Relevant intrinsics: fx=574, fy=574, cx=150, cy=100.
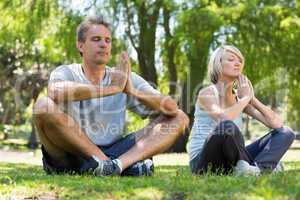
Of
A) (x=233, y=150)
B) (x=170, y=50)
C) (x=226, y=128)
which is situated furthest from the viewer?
(x=170, y=50)

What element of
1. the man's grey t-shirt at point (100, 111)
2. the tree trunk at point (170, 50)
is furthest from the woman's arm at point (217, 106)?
the tree trunk at point (170, 50)

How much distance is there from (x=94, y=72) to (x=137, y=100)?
53 centimetres

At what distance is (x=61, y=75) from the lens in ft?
18.2

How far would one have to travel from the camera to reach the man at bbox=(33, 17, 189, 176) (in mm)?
5216

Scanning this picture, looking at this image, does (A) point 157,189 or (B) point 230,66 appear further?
(B) point 230,66

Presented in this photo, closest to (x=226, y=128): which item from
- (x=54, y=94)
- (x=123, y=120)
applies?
(x=123, y=120)

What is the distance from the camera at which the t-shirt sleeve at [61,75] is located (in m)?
5.47

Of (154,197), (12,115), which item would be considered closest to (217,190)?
(154,197)

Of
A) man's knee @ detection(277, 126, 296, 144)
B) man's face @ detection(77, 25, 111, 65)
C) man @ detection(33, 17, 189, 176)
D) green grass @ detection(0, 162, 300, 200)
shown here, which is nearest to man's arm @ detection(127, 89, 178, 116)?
man @ detection(33, 17, 189, 176)

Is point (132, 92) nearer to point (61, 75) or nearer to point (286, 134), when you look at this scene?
point (61, 75)

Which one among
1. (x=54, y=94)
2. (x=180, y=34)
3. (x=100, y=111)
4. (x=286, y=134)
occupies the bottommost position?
(x=286, y=134)

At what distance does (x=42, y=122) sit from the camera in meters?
5.11

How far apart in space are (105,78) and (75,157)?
2.82ft

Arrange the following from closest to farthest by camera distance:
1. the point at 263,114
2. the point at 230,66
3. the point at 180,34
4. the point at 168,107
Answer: the point at 168,107 → the point at 230,66 → the point at 263,114 → the point at 180,34
